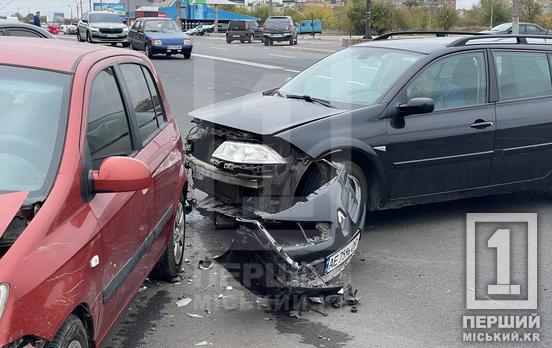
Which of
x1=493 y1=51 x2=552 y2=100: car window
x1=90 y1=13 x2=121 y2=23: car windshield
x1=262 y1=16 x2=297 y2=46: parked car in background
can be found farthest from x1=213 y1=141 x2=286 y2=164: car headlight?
x1=262 y1=16 x2=297 y2=46: parked car in background

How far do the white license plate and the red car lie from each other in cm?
109

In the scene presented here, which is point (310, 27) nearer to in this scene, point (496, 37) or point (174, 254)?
→ point (496, 37)

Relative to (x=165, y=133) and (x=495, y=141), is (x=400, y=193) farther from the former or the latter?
(x=165, y=133)

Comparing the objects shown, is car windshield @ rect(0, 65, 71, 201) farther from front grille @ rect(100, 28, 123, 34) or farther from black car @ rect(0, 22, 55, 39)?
A: front grille @ rect(100, 28, 123, 34)

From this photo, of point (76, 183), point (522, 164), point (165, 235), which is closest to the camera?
point (76, 183)

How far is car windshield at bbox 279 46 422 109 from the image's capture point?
620cm

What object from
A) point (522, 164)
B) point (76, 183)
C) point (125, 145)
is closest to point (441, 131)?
point (522, 164)

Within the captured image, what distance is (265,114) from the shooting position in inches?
229

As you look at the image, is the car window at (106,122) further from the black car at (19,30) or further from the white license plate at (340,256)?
the black car at (19,30)

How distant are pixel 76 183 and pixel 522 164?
15.5 feet


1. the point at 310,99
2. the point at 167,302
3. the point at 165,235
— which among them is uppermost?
the point at 310,99

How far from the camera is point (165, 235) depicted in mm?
4637

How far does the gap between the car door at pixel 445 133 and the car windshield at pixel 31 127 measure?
3152mm

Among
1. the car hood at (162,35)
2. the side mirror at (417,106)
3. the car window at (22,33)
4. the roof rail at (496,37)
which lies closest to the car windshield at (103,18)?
the car hood at (162,35)
